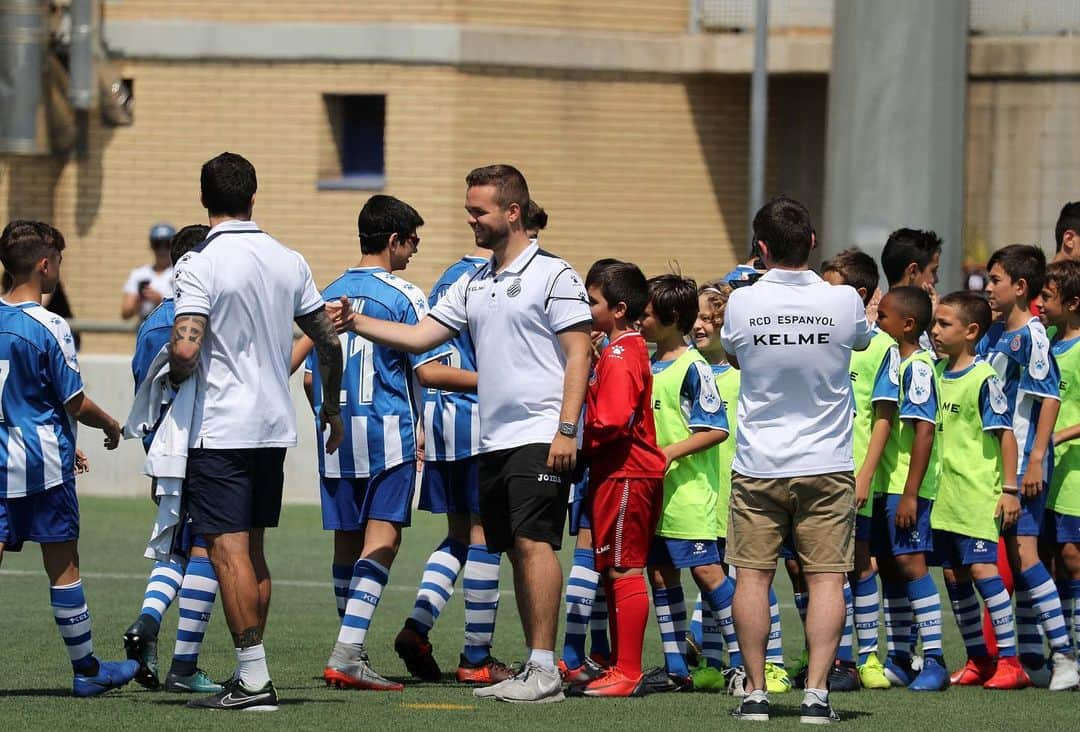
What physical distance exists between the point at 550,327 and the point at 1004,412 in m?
2.41

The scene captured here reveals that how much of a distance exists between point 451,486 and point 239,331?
185 cm

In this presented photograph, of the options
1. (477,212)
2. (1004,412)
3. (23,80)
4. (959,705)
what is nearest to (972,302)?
(1004,412)

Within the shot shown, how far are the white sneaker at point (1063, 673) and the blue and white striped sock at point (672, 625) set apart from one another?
173cm

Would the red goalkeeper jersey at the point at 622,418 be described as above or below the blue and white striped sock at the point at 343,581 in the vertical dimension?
above

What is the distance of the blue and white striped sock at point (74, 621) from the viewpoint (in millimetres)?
8312

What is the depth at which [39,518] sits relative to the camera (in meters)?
8.23

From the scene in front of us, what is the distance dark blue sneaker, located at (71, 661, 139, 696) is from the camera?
8414 millimetres

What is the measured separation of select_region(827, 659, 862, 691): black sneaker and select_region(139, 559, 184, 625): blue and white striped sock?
2.98 meters

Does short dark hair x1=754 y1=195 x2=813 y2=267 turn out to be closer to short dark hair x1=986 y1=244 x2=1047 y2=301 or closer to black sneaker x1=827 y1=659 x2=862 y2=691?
short dark hair x1=986 y1=244 x2=1047 y2=301

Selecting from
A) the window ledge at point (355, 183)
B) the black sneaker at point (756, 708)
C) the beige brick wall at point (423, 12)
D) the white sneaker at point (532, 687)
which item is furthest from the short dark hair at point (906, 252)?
the window ledge at point (355, 183)

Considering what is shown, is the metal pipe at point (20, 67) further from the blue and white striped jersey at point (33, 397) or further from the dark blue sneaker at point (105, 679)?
the dark blue sneaker at point (105, 679)

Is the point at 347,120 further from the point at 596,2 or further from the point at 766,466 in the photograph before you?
the point at 766,466

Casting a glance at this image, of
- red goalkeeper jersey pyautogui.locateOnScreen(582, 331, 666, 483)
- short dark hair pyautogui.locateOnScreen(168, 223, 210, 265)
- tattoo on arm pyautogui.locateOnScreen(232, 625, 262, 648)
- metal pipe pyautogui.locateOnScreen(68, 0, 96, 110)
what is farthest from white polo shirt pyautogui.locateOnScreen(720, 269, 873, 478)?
metal pipe pyautogui.locateOnScreen(68, 0, 96, 110)

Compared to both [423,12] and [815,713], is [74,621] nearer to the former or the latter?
[815,713]
